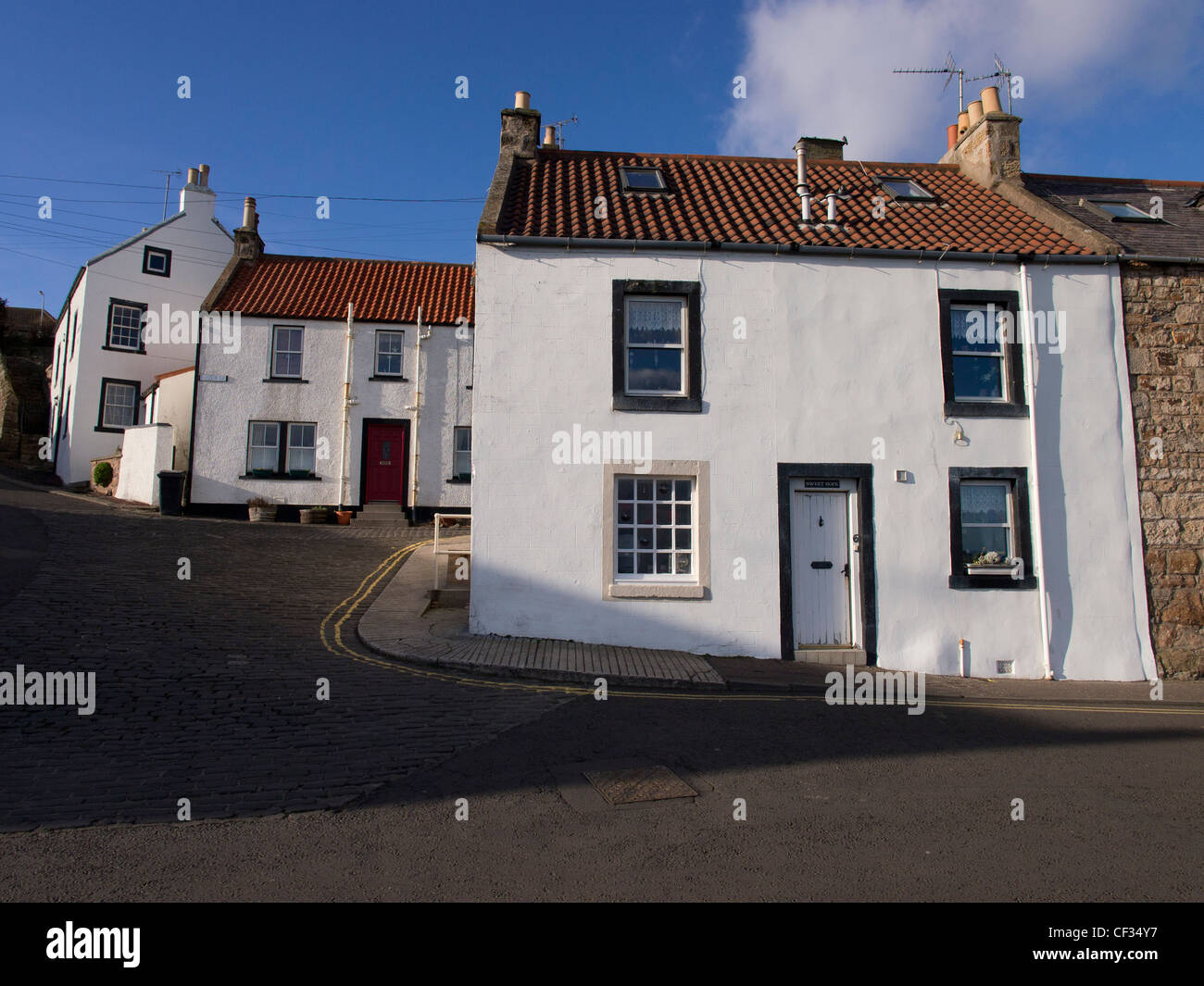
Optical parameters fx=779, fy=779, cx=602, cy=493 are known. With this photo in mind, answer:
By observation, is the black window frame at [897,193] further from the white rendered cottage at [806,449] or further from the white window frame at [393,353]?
the white window frame at [393,353]

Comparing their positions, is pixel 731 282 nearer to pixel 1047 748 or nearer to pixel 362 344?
pixel 1047 748

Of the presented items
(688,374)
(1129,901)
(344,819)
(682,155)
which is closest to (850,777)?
(1129,901)

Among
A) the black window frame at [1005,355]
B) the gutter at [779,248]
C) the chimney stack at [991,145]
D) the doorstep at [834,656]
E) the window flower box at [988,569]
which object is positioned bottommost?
the doorstep at [834,656]

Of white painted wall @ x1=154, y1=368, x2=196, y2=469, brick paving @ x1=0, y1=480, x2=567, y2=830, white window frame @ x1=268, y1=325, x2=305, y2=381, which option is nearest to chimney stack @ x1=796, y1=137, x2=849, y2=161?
brick paving @ x1=0, y1=480, x2=567, y2=830

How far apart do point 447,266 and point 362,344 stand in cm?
521

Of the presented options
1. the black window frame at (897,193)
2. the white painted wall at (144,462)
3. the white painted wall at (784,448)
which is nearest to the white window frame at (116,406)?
the white painted wall at (144,462)

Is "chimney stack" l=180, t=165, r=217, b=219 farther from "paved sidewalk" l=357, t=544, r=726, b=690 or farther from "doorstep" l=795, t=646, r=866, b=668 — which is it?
"doorstep" l=795, t=646, r=866, b=668

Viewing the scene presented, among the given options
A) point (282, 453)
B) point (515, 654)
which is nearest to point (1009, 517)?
point (515, 654)

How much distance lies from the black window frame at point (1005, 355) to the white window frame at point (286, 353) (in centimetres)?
1841

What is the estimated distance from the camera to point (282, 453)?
23328 millimetres

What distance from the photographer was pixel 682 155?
637 inches

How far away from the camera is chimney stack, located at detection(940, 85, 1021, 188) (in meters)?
15.1

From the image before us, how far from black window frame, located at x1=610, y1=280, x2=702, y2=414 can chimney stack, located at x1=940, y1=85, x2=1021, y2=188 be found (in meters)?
7.60

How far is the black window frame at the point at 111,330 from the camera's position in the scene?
92.2ft
